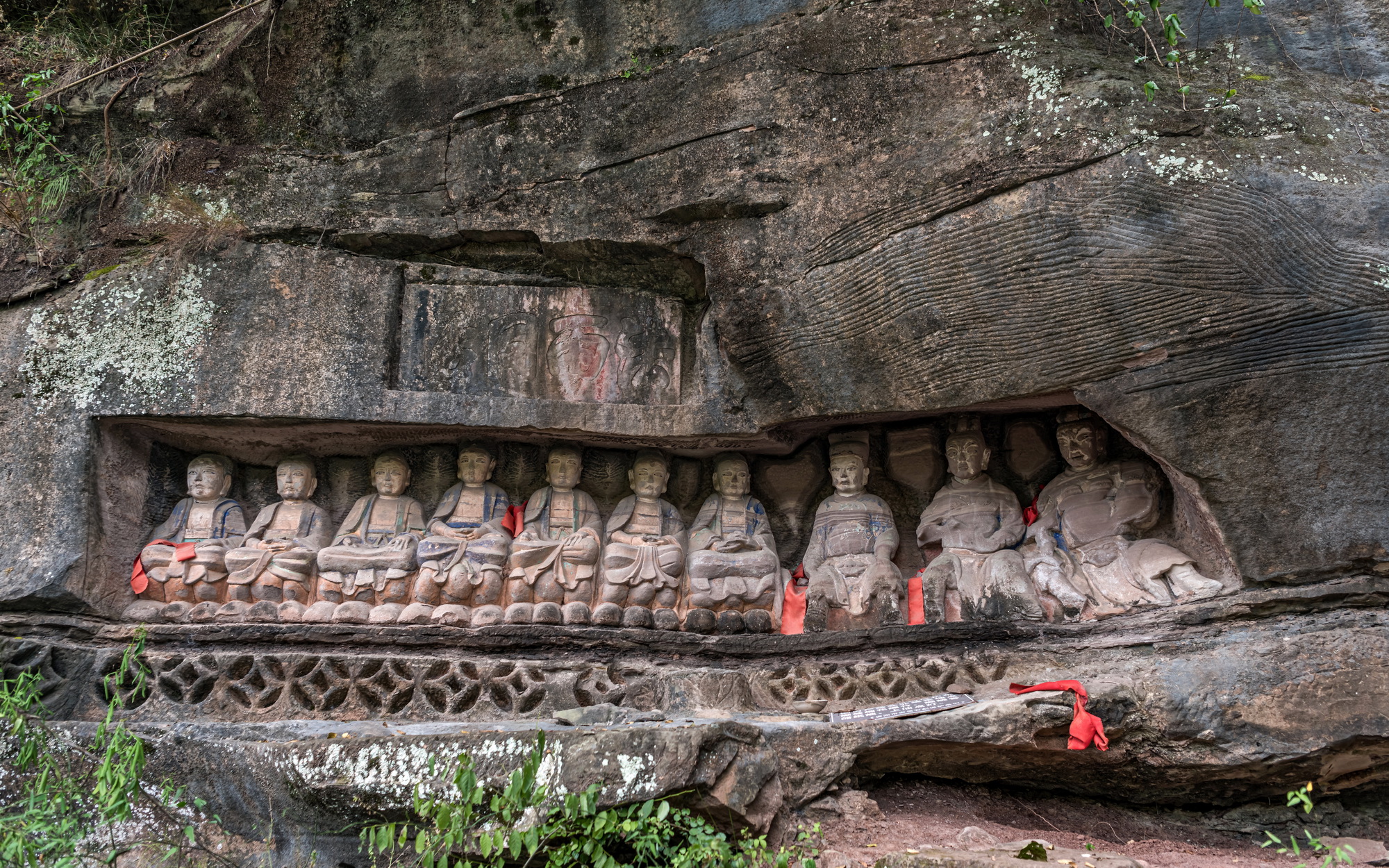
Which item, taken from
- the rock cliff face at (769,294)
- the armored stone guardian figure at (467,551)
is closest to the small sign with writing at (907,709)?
the rock cliff face at (769,294)

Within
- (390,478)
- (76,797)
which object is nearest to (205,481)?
(390,478)

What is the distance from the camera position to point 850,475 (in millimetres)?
6031

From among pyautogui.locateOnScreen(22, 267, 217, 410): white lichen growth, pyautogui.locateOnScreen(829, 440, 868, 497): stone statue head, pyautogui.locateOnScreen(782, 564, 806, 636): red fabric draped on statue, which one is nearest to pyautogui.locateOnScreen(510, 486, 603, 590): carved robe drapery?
pyautogui.locateOnScreen(782, 564, 806, 636): red fabric draped on statue

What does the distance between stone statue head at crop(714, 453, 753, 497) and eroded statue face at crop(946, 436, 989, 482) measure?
119cm

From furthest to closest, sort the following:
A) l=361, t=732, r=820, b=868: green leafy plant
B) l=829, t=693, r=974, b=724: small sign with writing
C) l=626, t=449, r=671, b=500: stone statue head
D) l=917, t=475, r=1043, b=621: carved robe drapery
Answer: l=626, t=449, r=671, b=500: stone statue head
l=917, t=475, r=1043, b=621: carved robe drapery
l=829, t=693, r=974, b=724: small sign with writing
l=361, t=732, r=820, b=868: green leafy plant

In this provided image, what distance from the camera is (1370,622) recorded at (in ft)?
15.1

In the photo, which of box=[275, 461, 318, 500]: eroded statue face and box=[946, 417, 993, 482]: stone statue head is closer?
box=[946, 417, 993, 482]: stone statue head

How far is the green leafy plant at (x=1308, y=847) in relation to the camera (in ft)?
11.9

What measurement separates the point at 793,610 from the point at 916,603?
681 mm

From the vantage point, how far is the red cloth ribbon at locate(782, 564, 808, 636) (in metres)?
5.73

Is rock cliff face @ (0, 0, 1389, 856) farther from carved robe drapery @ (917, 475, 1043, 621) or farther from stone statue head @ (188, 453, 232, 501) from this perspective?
carved robe drapery @ (917, 475, 1043, 621)

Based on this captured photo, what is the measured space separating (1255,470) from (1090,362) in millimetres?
877

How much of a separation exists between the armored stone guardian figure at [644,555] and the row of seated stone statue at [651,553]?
0.01 m

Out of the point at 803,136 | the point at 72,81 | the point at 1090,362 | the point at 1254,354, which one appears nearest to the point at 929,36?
the point at 803,136
